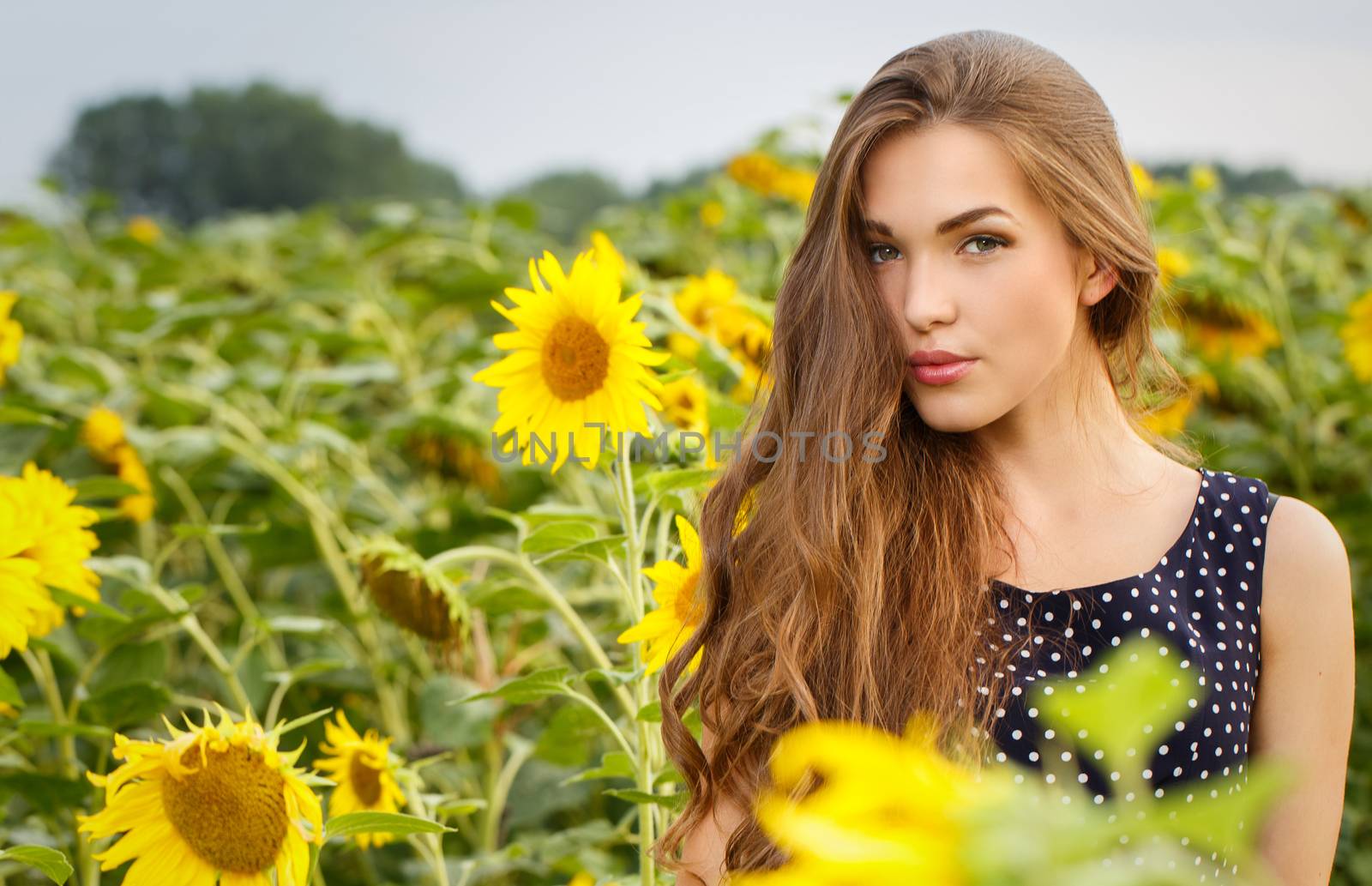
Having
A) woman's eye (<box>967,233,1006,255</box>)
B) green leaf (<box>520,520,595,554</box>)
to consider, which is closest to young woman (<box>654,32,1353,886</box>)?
woman's eye (<box>967,233,1006,255</box>)

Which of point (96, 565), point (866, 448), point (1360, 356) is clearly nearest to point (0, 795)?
point (96, 565)

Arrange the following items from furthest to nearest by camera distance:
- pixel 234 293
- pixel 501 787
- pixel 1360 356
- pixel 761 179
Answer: pixel 234 293 < pixel 761 179 < pixel 1360 356 < pixel 501 787

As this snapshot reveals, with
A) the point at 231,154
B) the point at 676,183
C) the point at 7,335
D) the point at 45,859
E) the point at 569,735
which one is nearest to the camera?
the point at 45,859

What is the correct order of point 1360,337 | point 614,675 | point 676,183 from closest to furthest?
1. point 614,675
2. point 1360,337
3. point 676,183

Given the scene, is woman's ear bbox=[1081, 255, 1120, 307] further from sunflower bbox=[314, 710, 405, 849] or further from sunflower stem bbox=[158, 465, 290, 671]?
sunflower stem bbox=[158, 465, 290, 671]

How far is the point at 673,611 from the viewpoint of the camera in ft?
3.49

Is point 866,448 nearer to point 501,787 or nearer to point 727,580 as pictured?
point 727,580

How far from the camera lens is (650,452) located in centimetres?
126

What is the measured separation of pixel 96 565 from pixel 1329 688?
112 centimetres

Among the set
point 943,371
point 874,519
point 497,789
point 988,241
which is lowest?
point 497,789

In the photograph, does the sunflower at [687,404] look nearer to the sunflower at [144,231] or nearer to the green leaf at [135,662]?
the green leaf at [135,662]

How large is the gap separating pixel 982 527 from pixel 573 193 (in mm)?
3158

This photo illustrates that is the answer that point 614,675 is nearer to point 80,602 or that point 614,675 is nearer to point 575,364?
point 575,364

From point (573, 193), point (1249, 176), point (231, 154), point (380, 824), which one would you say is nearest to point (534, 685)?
point (380, 824)
